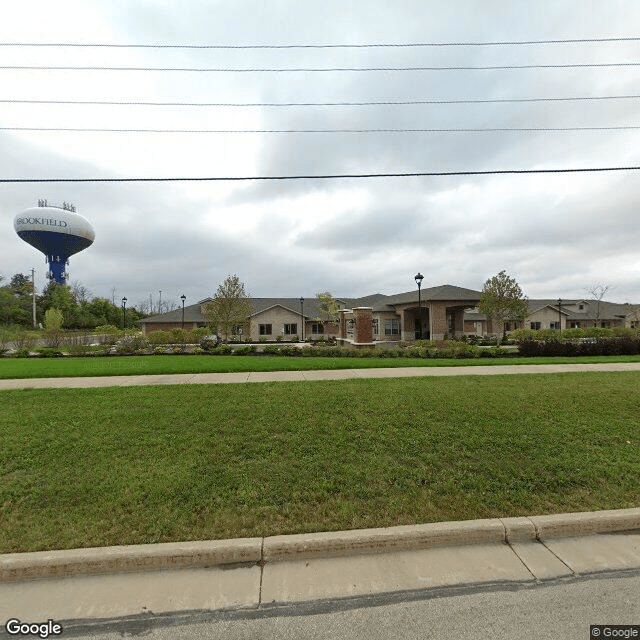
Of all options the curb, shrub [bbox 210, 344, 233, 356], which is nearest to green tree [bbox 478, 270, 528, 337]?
shrub [bbox 210, 344, 233, 356]

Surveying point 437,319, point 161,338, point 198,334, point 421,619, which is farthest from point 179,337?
point 421,619

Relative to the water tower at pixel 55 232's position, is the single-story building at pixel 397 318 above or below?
below

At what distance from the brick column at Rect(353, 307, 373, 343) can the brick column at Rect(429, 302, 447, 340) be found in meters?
12.8

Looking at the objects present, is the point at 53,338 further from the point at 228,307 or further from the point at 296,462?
the point at 296,462

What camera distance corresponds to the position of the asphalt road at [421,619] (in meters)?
2.39

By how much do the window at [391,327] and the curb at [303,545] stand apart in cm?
3522

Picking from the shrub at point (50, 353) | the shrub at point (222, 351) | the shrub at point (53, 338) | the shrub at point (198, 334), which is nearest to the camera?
the shrub at point (50, 353)

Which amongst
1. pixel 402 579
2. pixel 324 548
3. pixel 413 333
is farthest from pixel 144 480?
pixel 413 333

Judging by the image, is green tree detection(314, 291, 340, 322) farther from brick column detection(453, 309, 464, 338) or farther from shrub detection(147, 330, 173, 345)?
shrub detection(147, 330, 173, 345)

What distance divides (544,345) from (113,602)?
19041mm

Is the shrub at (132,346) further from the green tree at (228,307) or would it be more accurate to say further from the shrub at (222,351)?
the green tree at (228,307)

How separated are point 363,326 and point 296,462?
19373 mm

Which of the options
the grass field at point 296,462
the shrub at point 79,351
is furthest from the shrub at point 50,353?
the grass field at point 296,462

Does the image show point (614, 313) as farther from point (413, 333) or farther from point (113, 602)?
point (113, 602)
